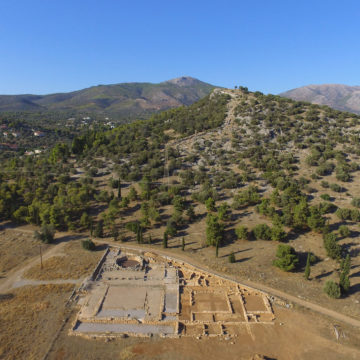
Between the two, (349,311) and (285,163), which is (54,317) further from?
(285,163)

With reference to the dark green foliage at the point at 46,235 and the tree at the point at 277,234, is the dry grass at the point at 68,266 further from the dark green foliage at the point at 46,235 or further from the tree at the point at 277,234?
the tree at the point at 277,234

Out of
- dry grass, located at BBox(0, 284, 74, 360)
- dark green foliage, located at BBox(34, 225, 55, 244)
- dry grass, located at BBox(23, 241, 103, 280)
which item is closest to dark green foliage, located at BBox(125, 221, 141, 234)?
dry grass, located at BBox(23, 241, 103, 280)

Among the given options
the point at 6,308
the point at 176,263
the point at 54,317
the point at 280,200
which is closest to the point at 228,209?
the point at 280,200

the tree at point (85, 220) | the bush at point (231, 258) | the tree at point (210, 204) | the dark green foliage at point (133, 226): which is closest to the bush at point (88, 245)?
the tree at point (85, 220)

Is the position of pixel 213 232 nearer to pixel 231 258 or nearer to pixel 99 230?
pixel 231 258

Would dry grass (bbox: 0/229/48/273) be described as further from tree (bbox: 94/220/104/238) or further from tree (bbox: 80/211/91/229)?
tree (bbox: 94/220/104/238)

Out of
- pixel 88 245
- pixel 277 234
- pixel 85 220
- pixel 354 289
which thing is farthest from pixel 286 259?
pixel 85 220
